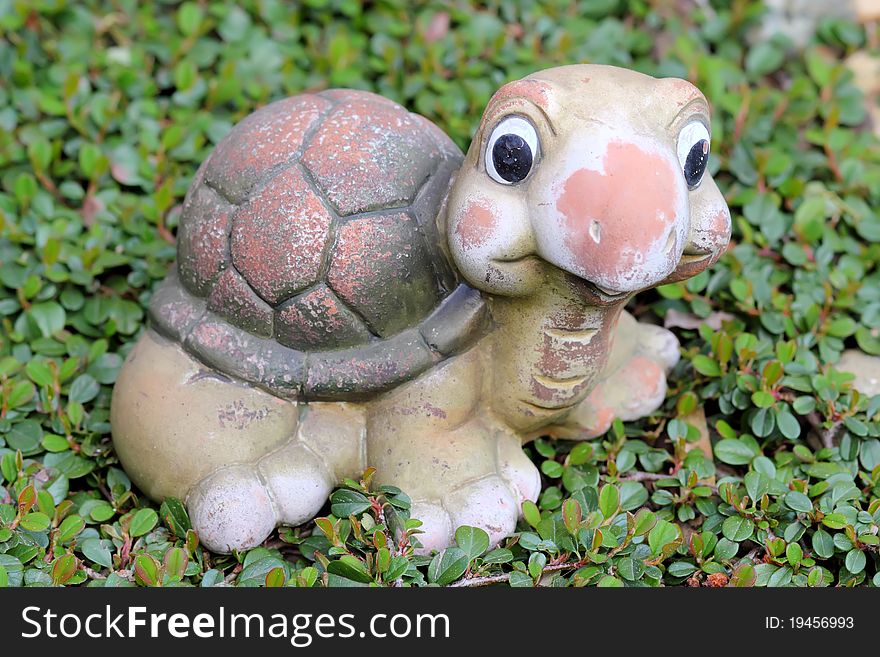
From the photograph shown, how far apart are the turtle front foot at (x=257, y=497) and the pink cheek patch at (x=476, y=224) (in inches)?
20.2

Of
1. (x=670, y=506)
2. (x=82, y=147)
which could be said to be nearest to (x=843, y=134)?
(x=670, y=506)

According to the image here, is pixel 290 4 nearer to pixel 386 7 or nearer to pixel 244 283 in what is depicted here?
pixel 386 7

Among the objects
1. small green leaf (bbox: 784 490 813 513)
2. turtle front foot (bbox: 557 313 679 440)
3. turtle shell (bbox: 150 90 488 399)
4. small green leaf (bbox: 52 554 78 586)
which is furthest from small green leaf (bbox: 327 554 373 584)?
small green leaf (bbox: 784 490 813 513)

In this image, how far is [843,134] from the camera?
8.65 feet

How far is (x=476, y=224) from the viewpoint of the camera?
1.55 metres

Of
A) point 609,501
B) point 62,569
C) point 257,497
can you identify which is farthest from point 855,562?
point 62,569

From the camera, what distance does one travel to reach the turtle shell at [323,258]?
1677 millimetres

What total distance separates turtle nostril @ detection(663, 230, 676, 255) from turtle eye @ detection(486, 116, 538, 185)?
24 centimetres

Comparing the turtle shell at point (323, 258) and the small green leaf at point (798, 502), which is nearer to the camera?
the turtle shell at point (323, 258)

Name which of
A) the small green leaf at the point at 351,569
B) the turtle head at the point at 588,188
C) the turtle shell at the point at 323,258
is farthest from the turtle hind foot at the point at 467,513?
the turtle head at the point at 588,188

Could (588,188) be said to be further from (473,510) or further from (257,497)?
(257,497)

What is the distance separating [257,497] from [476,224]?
24.3 inches

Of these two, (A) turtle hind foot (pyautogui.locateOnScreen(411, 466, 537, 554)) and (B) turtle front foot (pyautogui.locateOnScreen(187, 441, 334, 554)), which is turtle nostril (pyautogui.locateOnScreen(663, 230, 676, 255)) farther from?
(B) turtle front foot (pyautogui.locateOnScreen(187, 441, 334, 554))

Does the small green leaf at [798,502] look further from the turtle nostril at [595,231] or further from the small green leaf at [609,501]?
the turtle nostril at [595,231]
